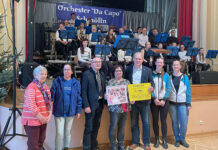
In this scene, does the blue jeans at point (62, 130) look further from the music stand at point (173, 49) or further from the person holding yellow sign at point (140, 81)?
the music stand at point (173, 49)

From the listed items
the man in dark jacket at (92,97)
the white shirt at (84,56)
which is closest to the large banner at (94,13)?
the white shirt at (84,56)

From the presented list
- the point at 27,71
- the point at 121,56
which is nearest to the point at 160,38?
the point at 121,56

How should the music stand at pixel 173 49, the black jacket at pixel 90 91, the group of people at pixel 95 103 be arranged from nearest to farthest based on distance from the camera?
the group of people at pixel 95 103 → the black jacket at pixel 90 91 → the music stand at pixel 173 49

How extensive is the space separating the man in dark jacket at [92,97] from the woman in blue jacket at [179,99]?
53.4 inches

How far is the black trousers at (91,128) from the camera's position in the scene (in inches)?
153

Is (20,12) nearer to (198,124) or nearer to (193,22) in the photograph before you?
(198,124)

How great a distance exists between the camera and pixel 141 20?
12.7m

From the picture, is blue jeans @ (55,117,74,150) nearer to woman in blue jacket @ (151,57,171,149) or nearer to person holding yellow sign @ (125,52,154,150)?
person holding yellow sign @ (125,52,154,150)

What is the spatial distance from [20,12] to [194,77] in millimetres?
4939

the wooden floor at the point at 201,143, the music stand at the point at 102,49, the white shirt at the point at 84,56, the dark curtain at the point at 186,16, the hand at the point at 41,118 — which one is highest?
the dark curtain at the point at 186,16

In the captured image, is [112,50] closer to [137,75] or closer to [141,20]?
[137,75]

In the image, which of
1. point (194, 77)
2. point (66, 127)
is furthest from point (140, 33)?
point (66, 127)

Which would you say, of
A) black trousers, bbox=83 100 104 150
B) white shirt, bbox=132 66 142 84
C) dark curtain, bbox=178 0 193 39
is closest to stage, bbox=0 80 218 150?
black trousers, bbox=83 100 104 150

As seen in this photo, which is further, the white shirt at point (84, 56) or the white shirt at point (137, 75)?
the white shirt at point (84, 56)
